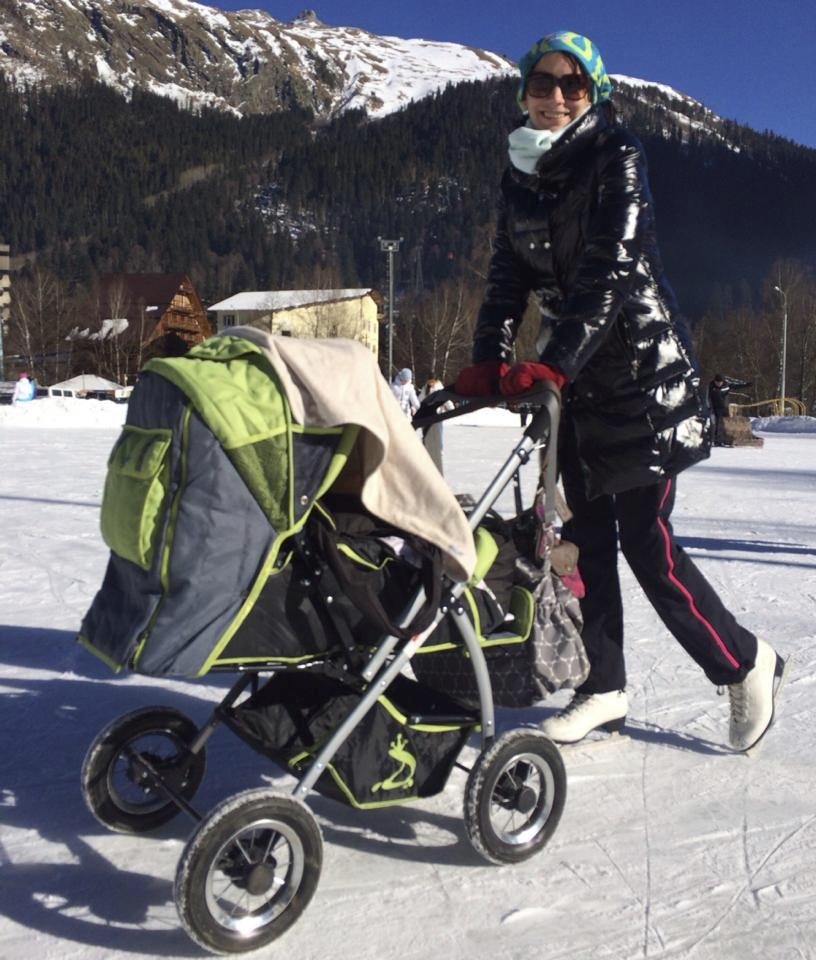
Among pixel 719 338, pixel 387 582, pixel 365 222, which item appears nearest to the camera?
pixel 387 582

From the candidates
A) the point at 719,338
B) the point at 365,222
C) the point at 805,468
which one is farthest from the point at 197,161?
the point at 805,468

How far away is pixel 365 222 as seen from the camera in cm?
14738

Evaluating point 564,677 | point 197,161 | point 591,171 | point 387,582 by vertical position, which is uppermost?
point 197,161

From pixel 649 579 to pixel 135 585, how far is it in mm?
1515

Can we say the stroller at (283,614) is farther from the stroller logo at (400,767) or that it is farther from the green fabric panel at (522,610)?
the green fabric panel at (522,610)

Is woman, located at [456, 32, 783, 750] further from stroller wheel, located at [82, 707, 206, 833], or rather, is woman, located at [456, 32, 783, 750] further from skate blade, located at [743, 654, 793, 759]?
stroller wheel, located at [82, 707, 206, 833]

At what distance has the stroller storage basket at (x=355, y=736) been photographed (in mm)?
2043

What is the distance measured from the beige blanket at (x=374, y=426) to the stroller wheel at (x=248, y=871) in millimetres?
599

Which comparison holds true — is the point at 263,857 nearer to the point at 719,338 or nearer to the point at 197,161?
the point at 719,338

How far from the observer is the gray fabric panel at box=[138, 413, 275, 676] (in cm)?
172

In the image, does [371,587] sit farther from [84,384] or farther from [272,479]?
[84,384]

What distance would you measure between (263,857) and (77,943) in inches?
16.0

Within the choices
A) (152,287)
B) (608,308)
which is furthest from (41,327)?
(608,308)

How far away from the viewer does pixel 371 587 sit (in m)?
2.04
